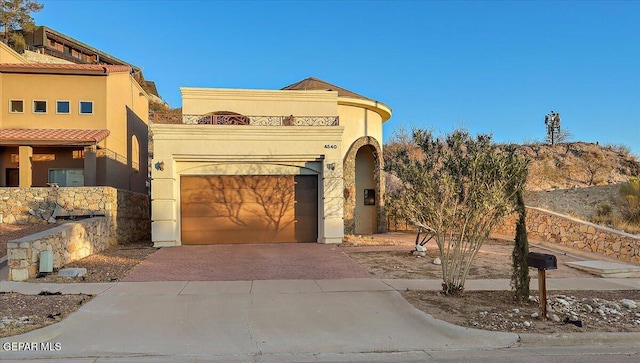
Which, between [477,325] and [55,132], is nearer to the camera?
[477,325]

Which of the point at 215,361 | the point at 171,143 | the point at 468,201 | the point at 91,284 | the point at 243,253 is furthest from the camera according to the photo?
the point at 171,143

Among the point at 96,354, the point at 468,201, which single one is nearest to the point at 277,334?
the point at 96,354

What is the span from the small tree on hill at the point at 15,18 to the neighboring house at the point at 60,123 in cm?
2388

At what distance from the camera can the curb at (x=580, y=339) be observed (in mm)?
6297

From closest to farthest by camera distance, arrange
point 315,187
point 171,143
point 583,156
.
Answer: point 171,143
point 315,187
point 583,156

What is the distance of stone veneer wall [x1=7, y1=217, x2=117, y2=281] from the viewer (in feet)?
32.9

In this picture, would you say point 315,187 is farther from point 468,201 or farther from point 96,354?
point 96,354

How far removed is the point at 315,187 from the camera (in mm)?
17281

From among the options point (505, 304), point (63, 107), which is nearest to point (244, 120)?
point (63, 107)

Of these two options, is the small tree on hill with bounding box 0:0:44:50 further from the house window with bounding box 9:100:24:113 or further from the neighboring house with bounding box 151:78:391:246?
the neighboring house with bounding box 151:78:391:246

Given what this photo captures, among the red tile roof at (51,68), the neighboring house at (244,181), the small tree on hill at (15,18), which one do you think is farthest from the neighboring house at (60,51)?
the neighboring house at (244,181)

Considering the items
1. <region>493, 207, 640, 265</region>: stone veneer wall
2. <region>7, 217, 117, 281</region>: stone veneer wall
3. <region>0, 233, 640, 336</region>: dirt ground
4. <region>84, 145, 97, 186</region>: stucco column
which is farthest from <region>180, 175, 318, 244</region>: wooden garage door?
<region>84, 145, 97, 186</region>: stucco column

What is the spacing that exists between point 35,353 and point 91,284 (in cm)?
395


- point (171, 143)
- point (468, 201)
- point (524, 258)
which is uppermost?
point (171, 143)
